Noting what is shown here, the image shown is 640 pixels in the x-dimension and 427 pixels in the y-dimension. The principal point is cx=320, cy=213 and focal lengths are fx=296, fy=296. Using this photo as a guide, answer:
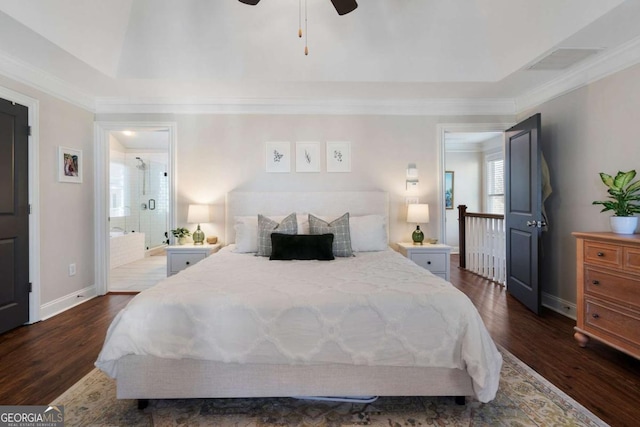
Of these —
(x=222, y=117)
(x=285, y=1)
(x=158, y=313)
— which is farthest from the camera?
(x=222, y=117)

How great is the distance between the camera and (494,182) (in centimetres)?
658

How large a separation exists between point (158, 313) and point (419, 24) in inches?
136

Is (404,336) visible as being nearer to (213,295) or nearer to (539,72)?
(213,295)

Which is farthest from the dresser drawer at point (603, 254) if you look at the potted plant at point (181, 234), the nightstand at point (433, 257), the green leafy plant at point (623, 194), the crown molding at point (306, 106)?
the potted plant at point (181, 234)

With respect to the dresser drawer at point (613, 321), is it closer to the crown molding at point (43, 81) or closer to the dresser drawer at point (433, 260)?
the dresser drawer at point (433, 260)

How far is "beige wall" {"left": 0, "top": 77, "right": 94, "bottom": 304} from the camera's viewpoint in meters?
3.15

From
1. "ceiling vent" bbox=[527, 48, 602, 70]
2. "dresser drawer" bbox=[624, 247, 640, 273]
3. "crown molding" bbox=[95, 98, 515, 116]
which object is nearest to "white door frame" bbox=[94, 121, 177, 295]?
"crown molding" bbox=[95, 98, 515, 116]

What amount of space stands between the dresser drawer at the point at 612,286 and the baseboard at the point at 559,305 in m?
0.86

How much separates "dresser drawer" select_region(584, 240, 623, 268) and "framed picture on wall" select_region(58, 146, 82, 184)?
5.27 metres

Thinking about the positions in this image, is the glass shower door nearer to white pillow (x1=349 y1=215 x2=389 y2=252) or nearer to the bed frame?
white pillow (x1=349 y1=215 x2=389 y2=252)

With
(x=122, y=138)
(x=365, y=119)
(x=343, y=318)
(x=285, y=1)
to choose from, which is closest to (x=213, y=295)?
(x=343, y=318)

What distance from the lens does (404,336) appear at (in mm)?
1672

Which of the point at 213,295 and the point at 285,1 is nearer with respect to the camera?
the point at 213,295

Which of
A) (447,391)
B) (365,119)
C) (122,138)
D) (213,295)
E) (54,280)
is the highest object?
(122,138)
